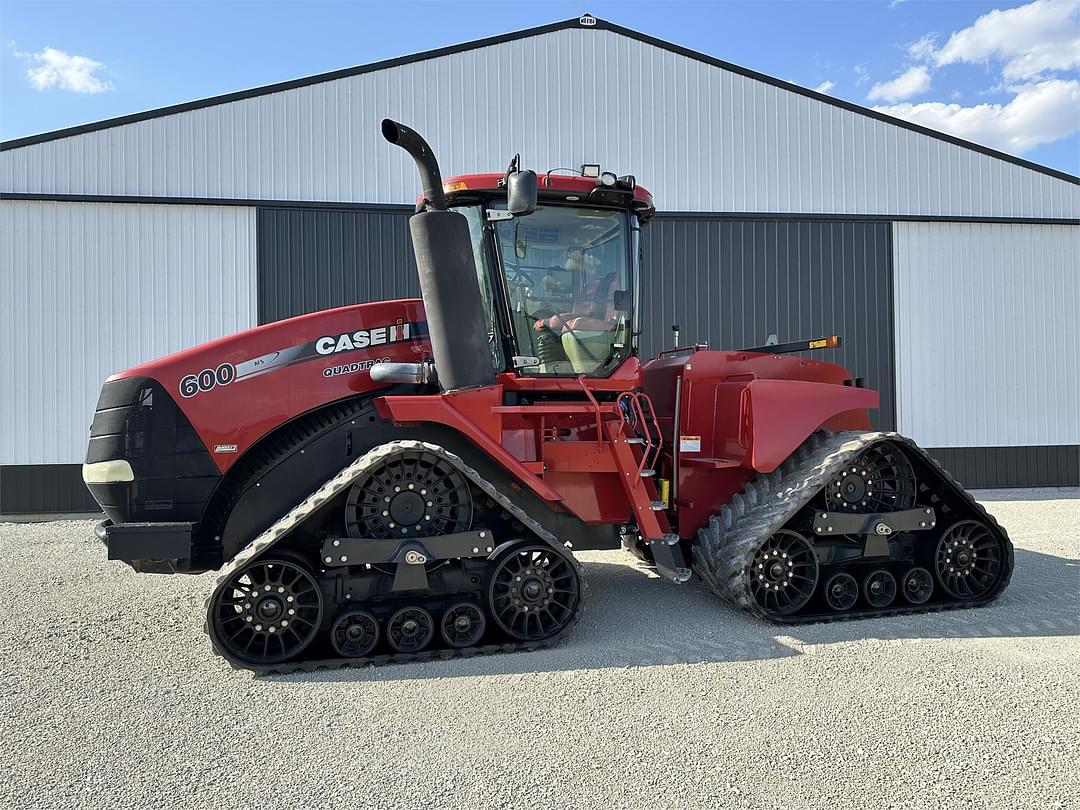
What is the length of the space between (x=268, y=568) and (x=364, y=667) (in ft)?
2.81

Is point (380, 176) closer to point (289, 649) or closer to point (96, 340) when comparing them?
point (96, 340)

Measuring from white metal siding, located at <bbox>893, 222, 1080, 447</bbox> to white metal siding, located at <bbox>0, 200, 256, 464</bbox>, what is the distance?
11.5 meters

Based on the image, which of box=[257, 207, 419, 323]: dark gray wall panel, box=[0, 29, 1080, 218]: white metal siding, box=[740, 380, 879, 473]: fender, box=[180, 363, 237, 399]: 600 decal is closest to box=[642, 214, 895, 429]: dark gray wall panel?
box=[0, 29, 1080, 218]: white metal siding

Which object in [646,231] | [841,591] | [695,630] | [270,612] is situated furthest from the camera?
[646,231]

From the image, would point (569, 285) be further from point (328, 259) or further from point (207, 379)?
point (328, 259)

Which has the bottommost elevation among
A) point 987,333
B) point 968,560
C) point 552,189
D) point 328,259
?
point 968,560

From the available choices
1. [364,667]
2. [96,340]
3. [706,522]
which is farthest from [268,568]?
[96,340]

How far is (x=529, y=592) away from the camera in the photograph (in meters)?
5.00

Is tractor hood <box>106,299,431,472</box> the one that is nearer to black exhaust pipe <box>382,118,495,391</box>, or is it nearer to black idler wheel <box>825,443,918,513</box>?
black exhaust pipe <box>382,118,495,391</box>

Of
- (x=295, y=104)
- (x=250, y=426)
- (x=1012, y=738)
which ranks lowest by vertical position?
(x=1012, y=738)

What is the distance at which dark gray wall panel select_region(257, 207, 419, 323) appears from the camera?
11836 mm

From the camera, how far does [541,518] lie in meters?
5.67

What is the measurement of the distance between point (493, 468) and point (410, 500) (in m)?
0.75

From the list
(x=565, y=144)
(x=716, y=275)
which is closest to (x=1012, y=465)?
(x=716, y=275)
